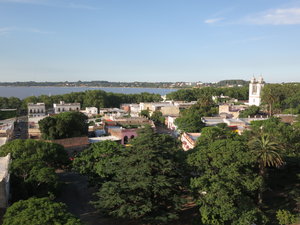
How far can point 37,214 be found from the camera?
1375 centimetres

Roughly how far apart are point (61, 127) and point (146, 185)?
25.7 metres

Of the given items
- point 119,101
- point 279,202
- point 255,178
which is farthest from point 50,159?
point 119,101

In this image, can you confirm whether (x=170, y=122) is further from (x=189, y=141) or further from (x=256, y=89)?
(x=256, y=89)

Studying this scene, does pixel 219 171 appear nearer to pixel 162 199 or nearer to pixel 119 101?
pixel 162 199

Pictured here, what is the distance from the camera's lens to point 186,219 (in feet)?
67.6

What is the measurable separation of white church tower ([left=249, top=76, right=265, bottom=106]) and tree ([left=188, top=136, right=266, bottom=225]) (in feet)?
187

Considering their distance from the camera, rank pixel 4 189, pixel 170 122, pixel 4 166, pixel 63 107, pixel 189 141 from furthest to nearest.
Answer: pixel 63 107 < pixel 170 122 < pixel 189 141 < pixel 4 166 < pixel 4 189

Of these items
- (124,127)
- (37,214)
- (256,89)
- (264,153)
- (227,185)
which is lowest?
(124,127)

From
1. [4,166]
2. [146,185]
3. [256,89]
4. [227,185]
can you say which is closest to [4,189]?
[4,166]

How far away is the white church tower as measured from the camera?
72250mm

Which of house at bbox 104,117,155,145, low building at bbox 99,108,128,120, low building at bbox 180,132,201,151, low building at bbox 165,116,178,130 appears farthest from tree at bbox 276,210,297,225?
low building at bbox 99,108,128,120

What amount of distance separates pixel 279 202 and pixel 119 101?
3333 inches

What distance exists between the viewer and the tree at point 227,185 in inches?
671

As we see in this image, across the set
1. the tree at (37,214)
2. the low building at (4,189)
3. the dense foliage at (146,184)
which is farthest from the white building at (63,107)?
the tree at (37,214)
